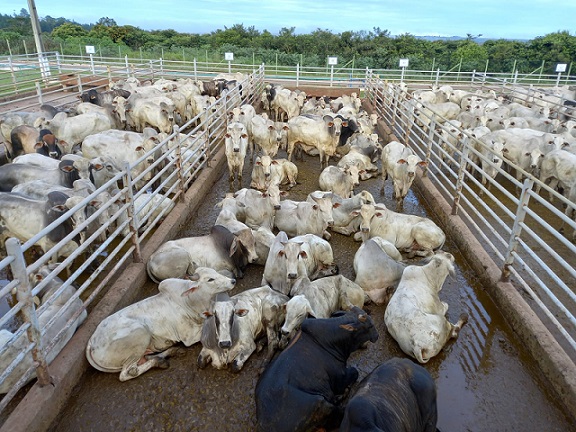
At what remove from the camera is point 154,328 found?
16.2 feet

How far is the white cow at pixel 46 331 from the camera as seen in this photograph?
13.8 feet

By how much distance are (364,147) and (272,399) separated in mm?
8614

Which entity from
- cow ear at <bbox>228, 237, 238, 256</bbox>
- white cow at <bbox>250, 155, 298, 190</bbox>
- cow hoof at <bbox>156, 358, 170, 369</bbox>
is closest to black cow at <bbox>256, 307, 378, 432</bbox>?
cow hoof at <bbox>156, 358, 170, 369</bbox>

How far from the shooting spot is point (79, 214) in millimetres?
6246

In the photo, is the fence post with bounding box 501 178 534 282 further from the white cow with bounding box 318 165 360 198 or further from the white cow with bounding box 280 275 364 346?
the white cow with bounding box 318 165 360 198

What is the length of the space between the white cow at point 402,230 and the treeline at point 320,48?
87.3 ft

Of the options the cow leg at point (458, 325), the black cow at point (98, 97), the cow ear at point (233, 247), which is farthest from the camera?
the black cow at point (98, 97)

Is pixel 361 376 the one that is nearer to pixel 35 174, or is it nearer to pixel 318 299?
pixel 318 299

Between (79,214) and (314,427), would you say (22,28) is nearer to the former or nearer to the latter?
(79,214)

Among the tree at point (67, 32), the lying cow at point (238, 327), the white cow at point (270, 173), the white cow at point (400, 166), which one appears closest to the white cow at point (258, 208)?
the white cow at point (270, 173)

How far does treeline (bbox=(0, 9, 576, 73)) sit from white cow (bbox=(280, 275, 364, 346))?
93.0 feet

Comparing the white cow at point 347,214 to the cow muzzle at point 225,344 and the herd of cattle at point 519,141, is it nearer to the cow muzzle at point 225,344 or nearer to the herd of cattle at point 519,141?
the herd of cattle at point 519,141

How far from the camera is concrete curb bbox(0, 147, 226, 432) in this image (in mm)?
3818

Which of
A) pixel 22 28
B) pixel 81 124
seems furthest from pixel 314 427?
pixel 22 28
